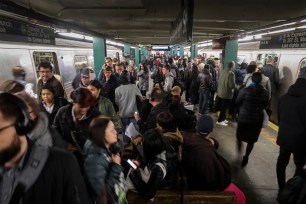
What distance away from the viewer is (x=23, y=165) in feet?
3.56

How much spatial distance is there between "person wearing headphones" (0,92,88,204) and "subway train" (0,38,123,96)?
4.02 meters

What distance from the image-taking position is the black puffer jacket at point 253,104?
3.71 metres

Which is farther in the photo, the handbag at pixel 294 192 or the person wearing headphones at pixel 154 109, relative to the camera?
the person wearing headphones at pixel 154 109

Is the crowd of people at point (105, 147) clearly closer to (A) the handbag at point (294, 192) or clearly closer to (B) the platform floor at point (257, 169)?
(B) the platform floor at point (257, 169)

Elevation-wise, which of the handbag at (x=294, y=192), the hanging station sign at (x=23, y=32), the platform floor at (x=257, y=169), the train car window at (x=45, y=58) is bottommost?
the platform floor at (x=257, y=169)

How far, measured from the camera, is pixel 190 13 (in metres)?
2.79

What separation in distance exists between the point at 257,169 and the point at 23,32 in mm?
4838

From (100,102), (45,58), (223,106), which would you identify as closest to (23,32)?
(100,102)

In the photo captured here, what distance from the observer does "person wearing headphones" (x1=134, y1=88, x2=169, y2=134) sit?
319cm

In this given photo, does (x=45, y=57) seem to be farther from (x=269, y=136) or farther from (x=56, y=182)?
(x=56, y=182)

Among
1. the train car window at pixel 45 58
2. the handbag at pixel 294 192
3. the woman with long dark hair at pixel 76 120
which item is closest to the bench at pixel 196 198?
→ the handbag at pixel 294 192

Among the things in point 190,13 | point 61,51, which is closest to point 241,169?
point 190,13

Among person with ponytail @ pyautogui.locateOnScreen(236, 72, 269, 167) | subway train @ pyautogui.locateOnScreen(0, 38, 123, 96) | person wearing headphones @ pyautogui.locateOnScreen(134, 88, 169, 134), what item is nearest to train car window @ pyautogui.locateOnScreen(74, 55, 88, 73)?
subway train @ pyautogui.locateOnScreen(0, 38, 123, 96)

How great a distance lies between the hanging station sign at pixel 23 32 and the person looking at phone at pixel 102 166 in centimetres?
297
